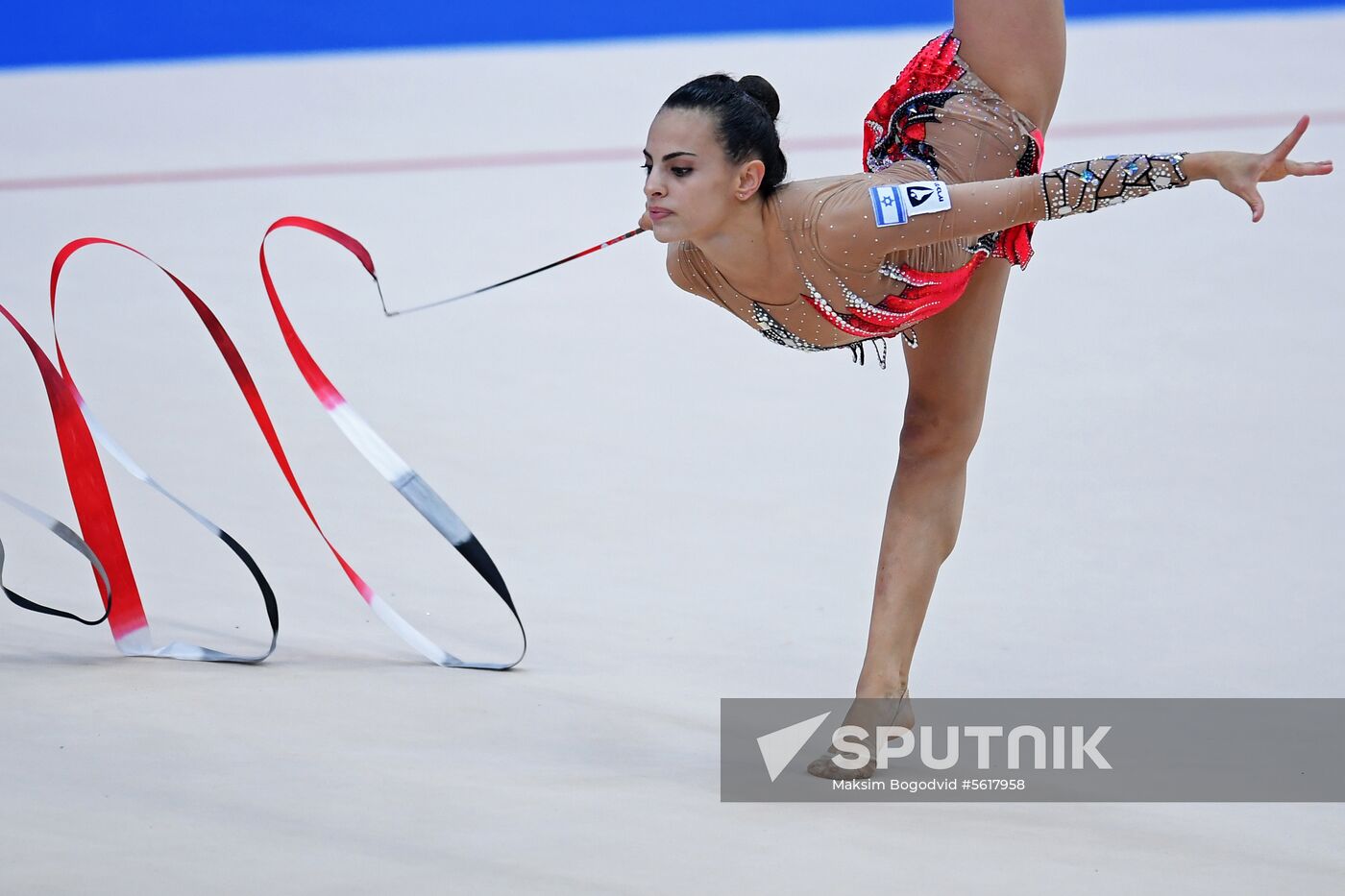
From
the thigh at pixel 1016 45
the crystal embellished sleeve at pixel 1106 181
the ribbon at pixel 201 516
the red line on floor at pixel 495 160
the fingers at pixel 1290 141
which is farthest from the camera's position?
the red line on floor at pixel 495 160

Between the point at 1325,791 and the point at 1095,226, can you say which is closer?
the point at 1325,791

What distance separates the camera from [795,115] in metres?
7.20

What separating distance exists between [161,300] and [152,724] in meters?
2.93

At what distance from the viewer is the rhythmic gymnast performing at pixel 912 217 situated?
7.00 ft

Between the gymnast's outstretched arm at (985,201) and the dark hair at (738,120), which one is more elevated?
the dark hair at (738,120)

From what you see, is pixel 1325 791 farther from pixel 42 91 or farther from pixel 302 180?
pixel 42 91

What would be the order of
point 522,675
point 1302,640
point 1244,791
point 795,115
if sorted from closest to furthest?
point 1244,791, point 522,675, point 1302,640, point 795,115

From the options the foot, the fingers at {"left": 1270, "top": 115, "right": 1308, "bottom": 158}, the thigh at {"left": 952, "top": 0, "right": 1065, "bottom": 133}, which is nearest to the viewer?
the fingers at {"left": 1270, "top": 115, "right": 1308, "bottom": 158}

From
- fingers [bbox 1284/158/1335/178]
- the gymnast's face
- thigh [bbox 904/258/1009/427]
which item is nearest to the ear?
the gymnast's face

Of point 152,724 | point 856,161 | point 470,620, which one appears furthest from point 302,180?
point 152,724

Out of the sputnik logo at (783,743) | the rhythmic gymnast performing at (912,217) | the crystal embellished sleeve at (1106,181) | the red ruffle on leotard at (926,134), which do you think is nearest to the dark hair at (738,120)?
the rhythmic gymnast performing at (912,217)

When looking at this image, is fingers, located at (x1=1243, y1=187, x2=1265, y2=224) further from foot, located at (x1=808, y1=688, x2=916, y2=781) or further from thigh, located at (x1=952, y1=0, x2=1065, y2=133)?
foot, located at (x1=808, y1=688, x2=916, y2=781)

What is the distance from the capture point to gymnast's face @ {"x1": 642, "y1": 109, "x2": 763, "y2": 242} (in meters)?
2.21

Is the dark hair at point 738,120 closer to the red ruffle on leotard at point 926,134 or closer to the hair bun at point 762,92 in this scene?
the hair bun at point 762,92
